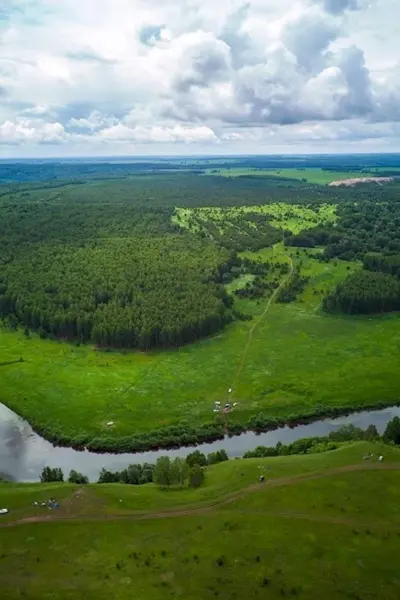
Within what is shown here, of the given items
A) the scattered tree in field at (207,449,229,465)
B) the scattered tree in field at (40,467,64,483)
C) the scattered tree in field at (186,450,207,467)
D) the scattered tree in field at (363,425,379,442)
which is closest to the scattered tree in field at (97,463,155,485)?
the scattered tree in field at (186,450,207,467)

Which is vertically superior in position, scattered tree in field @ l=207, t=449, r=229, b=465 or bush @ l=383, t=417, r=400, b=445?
bush @ l=383, t=417, r=400, b=445

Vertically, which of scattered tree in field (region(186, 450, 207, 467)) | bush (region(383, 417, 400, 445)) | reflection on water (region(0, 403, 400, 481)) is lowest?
reflection on water (region(0, 403, 400, 481))

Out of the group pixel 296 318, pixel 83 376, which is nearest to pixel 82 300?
pixel 83 376

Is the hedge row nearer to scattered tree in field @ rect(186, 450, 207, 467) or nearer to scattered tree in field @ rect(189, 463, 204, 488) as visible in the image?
scattered tree in field @ rect(186, 450, 207, 467)

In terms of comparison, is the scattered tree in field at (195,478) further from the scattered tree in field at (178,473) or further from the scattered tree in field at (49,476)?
the scattered tree in field at (49,476)

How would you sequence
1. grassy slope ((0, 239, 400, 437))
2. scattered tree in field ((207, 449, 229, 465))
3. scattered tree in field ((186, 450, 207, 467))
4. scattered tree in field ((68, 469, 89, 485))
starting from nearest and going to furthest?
scattered tree in field ((68, 469, 89, 485)), scattered tree in field ((186, 450, 207, 467)), scattered tree in field ((207, 449, 229, 465)), grassy slope ((0, 239, 400, 437))

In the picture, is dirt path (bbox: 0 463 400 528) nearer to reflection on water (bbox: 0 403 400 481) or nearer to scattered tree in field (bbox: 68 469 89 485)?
scattered tree in field (bbox: 68 469 89 485)

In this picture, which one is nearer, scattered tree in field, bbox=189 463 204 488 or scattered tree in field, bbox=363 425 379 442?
scattered tree in field, bbox=189 463 204 488

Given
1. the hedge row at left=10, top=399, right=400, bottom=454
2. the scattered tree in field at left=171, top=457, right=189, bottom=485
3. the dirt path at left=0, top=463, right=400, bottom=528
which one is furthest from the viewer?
the hedge row at left=10, top=399, right=400, bottom=454
